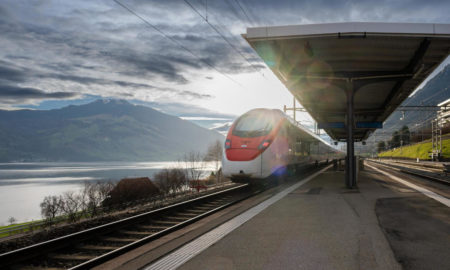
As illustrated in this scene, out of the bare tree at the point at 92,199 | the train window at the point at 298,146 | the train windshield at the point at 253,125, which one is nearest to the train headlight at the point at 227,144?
the train windshield at the point at 253,125

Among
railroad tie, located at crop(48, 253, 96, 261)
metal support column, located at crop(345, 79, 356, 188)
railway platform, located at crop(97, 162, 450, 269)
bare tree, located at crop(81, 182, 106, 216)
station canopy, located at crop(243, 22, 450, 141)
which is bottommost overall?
bare tree, located at crop(81, 182, 106, 216)

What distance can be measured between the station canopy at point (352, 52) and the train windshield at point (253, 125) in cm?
216

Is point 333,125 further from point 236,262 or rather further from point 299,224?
point 236,262

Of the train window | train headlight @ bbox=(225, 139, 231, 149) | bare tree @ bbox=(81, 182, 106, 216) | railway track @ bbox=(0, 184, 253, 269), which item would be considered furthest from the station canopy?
bare tree @ bbox=(81, 182, 106, 216)

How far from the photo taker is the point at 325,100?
2419 cm

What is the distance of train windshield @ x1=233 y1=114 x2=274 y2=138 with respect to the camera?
14.9 meters

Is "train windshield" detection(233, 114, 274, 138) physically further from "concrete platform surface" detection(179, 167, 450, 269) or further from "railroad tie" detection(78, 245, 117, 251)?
"railroad tie" detection(78, 245, 117, 251)

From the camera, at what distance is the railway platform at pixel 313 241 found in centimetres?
492

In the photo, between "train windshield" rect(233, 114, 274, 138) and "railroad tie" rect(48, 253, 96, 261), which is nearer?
"railroad tie" rect(48, 253, 96, 261)

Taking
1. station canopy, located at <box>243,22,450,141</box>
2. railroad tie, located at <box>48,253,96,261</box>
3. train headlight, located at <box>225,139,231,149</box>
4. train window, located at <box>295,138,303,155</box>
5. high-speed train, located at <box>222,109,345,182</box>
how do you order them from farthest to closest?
train window, located at <box>295,138,303,155</box>
train headlight, located at <box>225,139,231,149</box>
high-speed train, located at <box>222,109,345,182</box>
station canopy, located at <box>243,22,450,141</box>
railroad tie, located at <box>48,253,96,261</box>

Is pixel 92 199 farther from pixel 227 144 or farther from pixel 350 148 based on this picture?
pixel 350 148

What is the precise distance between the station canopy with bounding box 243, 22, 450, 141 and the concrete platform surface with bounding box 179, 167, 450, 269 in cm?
566

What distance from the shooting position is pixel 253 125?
15266 millimetres

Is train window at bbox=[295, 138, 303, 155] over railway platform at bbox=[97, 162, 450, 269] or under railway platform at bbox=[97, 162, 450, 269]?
over
